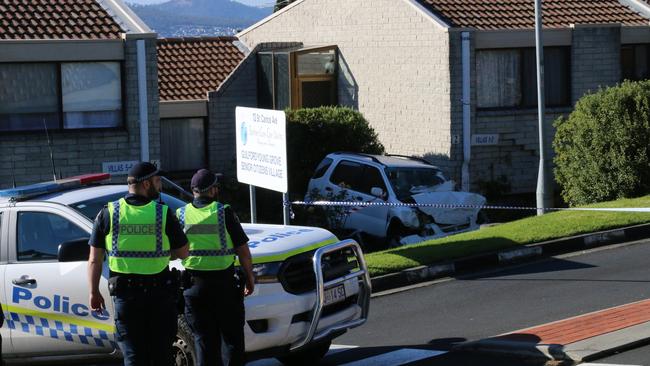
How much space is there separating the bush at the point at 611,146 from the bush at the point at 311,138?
17.1ft

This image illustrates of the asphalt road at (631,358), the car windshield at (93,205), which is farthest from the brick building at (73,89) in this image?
the asphalt road at (631,358)

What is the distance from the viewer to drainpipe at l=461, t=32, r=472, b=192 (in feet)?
77.5

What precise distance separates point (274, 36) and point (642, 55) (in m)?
9.67

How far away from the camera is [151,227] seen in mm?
7680

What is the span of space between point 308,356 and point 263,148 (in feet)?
16.3

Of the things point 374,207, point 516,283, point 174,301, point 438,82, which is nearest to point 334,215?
point 374,207

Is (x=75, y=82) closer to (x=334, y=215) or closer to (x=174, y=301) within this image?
(x=334, y=215)

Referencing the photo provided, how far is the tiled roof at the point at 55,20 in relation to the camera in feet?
68.2

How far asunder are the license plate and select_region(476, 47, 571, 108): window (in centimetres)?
1539

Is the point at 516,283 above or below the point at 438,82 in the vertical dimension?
below

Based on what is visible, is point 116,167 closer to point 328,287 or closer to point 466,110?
point 466,110

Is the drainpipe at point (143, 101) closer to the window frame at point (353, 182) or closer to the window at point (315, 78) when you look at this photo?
the window frame at point (353, 182)

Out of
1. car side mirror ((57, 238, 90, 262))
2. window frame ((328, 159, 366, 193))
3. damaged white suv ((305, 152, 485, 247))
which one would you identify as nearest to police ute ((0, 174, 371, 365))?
car side mirror ((57, 238, 90, 262))

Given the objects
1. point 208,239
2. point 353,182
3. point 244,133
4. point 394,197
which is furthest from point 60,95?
point 208,239
